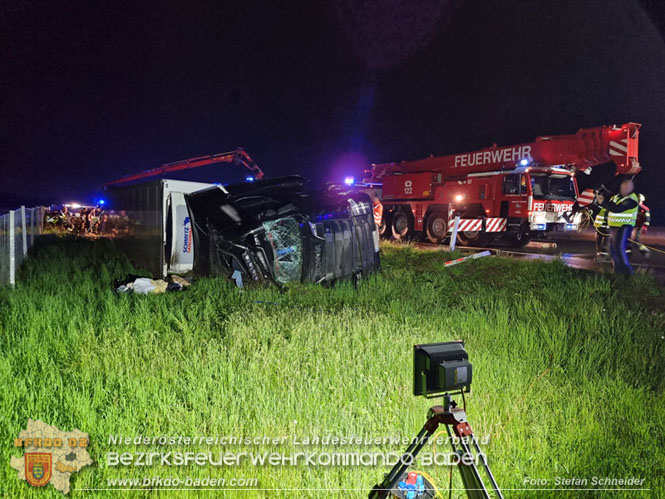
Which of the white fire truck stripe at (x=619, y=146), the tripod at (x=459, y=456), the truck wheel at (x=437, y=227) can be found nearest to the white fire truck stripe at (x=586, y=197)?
the white fire truck stripe at (x=619, y=146)

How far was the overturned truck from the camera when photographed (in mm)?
7066

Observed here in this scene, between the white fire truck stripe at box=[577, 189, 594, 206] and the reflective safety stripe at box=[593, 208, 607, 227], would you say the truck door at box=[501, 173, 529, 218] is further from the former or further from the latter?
the reflective safety stripe at box=[593, 208, 607, 227]

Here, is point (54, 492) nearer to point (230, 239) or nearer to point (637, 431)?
point (637, 431)

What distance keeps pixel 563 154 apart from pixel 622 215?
5591mm

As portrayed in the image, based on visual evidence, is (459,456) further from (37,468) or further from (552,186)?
(552,186)

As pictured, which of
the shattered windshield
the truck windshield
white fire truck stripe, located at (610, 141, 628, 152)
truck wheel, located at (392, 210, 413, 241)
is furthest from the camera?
truck wheel, located at (392, 210, 413, 241)

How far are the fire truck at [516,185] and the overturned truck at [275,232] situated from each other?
23.5 feet

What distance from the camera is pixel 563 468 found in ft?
8.45

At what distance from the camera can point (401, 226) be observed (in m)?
18.6

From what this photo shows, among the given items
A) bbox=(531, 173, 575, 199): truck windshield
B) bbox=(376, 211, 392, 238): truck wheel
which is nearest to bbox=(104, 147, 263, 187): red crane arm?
bbox=(376, 211, 392, 238): truck wheel

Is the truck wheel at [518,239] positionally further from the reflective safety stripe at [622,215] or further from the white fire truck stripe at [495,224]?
the reflective safety stripe at [622,215]

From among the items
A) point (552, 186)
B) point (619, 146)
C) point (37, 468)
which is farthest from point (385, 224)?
point (37, 468)

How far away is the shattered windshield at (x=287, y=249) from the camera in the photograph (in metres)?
8.19

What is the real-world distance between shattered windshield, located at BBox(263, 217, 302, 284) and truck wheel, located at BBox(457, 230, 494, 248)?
861 cm
